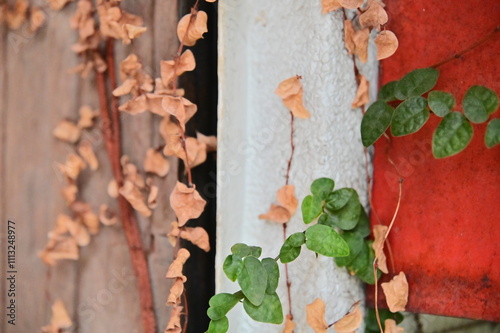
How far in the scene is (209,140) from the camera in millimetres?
992

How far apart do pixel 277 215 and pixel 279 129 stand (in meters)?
0.16

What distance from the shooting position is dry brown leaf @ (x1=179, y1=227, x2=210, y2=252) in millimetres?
937

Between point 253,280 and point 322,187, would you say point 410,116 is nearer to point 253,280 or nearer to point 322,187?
point 322,187

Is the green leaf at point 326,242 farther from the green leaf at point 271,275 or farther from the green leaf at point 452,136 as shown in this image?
the green leaf at point 452,136

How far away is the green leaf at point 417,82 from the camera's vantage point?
858 mm

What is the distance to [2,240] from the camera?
1.06m

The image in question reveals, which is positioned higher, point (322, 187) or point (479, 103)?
point (479, 103)

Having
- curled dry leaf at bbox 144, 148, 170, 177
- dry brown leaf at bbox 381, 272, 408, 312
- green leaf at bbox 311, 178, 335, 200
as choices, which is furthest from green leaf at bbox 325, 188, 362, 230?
curled dry leaf at bbox 144, 148, 170, 177

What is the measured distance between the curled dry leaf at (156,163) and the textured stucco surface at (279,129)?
4.5 inches

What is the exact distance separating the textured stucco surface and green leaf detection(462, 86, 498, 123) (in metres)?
0.21

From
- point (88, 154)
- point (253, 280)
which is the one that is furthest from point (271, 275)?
point (88, 154)

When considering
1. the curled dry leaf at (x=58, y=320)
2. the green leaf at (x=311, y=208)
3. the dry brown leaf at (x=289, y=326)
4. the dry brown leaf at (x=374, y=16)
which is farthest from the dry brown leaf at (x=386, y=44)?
the curled dry leaf at (x=58, y=320)

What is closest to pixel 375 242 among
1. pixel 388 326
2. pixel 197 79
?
pixel 388 326

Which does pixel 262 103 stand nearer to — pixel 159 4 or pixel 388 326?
pixel 159 4
